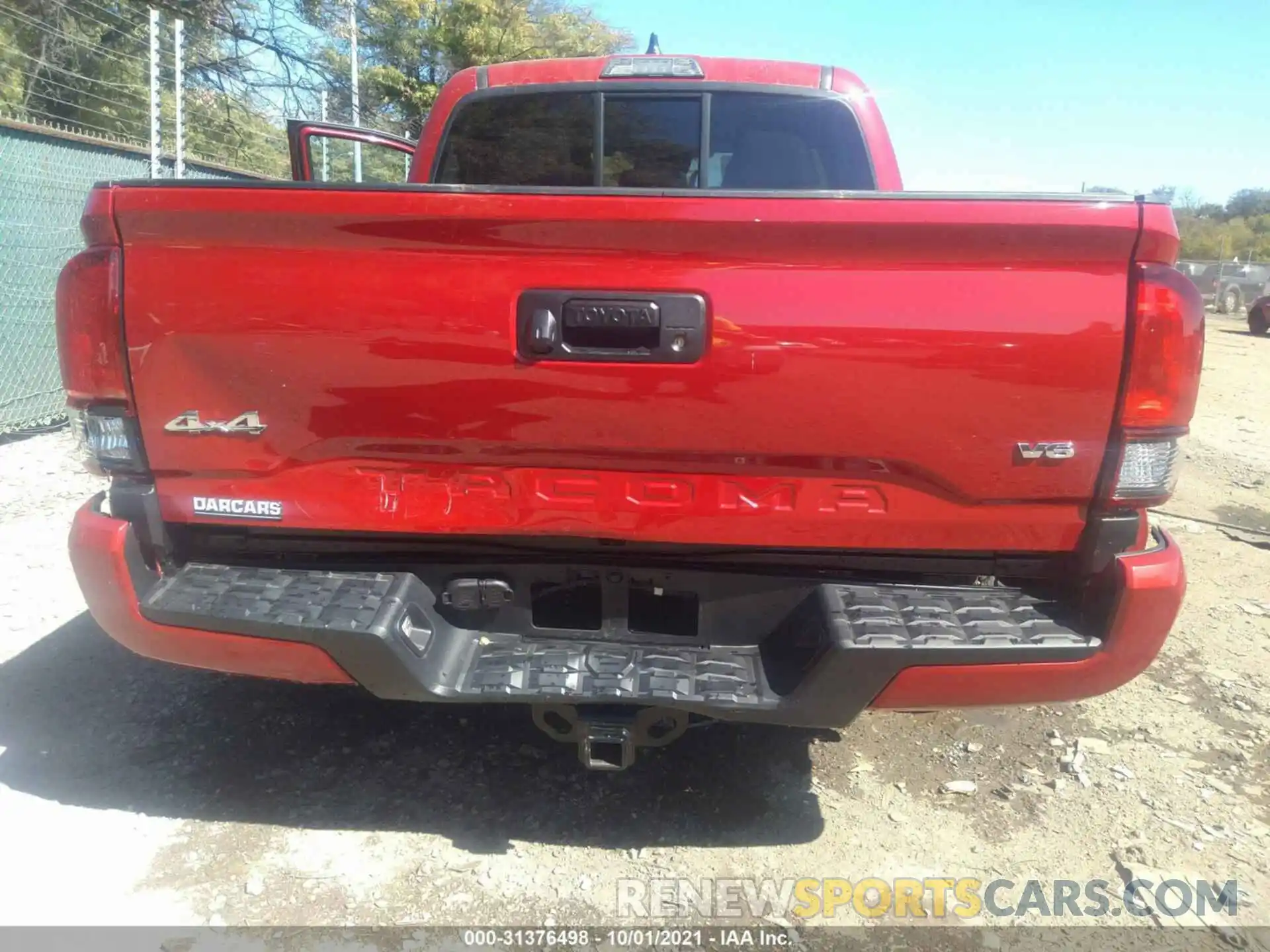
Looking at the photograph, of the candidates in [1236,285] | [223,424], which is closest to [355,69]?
[223,424]

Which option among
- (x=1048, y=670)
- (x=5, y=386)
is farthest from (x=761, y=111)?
(x=5, y=386)

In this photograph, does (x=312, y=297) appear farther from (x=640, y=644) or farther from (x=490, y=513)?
(x=640, y=644)

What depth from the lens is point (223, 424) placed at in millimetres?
2221

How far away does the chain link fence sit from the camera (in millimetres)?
6312

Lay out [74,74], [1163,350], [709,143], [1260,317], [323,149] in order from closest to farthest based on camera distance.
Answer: [1163,350] < [709,143] < [74,74] < [323,149] < [1260,317]

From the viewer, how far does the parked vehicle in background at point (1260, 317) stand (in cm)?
2395

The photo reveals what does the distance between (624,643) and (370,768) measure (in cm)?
116

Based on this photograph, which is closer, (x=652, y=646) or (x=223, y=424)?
(x=223, y=424)

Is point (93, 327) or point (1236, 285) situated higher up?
point (1236, 285)

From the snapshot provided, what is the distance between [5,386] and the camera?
21.3 feet

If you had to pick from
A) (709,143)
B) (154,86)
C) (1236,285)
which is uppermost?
(154,86)

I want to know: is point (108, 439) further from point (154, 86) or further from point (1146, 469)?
point (154, 86)

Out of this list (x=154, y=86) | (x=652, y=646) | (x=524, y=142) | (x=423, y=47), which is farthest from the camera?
(x=423, y=47)

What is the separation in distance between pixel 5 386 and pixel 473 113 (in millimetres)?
4774
